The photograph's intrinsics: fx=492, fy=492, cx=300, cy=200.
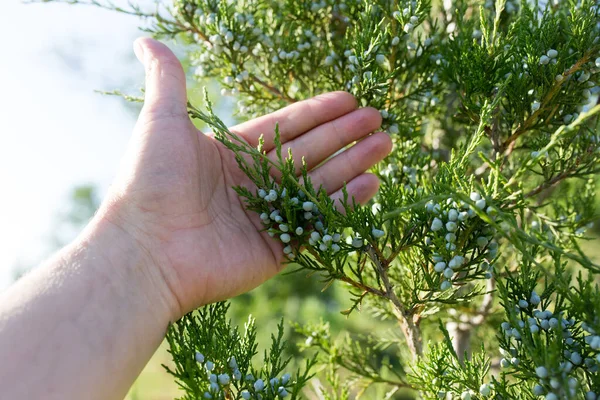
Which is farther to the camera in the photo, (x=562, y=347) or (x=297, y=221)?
(x=297, y=221)

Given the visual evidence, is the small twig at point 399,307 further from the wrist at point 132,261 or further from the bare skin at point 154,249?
the wrist at point 132,261

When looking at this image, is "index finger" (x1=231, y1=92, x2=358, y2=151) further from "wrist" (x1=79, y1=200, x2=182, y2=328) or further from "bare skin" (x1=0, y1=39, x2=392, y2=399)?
"wrist" (x1=79, y1=200, x2=182, y2=328)

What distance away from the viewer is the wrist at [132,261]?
2.88 ft

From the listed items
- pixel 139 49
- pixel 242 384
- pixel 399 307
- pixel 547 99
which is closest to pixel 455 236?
pixel 399 307

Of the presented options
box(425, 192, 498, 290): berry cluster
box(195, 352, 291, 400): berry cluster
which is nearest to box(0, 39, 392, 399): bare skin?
box(195, 352, 291, 400): berry cluster

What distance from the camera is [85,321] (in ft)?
2.67

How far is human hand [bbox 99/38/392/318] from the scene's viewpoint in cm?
93

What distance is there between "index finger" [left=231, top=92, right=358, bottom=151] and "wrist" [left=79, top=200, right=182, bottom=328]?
0.33 metres

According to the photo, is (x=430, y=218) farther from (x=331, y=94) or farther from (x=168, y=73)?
(x=168, y=73)

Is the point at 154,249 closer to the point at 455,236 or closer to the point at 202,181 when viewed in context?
the point at 202,181

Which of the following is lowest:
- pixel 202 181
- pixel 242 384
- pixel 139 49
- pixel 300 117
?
pixel 242 384

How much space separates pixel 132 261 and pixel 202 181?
211 mm

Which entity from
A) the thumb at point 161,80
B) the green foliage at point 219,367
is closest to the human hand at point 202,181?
the thumb at point 161,80

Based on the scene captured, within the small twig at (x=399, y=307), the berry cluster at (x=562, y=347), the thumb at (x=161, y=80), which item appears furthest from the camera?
the thumb at (x=161, y=80)
